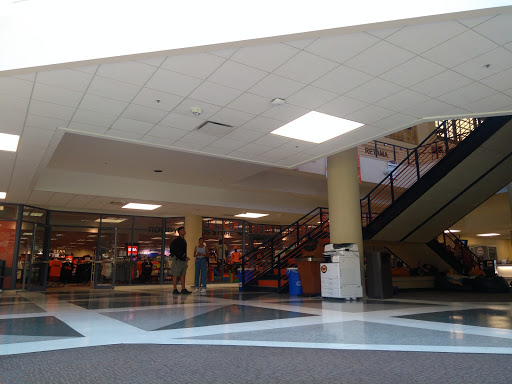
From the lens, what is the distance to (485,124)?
28.6 feet

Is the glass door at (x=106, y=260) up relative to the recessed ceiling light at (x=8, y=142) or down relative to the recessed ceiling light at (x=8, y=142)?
down

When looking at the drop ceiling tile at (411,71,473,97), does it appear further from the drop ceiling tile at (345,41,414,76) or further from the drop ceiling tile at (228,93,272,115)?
the drop ceiling tile at (228,93,272,115)

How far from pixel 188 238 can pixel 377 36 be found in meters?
13.0

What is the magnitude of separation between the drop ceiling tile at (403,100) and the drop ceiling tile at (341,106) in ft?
1.07

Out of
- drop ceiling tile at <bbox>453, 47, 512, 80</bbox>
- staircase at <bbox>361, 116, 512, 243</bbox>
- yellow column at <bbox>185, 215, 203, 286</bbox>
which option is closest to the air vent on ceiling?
drop ceiling tile at <bbox>453, 47, 512, 80</bbox>

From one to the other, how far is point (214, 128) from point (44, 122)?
275 centimetres

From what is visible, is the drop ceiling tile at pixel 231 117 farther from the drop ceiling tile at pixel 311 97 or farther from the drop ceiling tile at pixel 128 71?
the drop ceiling tile at pixel 128 71

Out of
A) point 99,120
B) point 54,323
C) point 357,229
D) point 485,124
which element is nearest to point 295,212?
point 357,229

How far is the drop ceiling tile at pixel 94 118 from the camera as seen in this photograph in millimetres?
6201

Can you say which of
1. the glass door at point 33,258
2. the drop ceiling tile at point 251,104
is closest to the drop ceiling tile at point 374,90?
the drop ceiling tile at point 251,104

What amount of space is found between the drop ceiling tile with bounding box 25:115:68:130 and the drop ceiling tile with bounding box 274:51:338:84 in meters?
3.74

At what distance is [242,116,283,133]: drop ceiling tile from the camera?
6.70 m

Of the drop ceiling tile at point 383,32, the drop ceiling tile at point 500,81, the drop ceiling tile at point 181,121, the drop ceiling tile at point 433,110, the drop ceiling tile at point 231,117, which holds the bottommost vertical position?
Result: the drop ceiling tile at point 181,121

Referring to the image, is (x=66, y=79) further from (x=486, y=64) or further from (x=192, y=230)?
(x=192, y=230)
